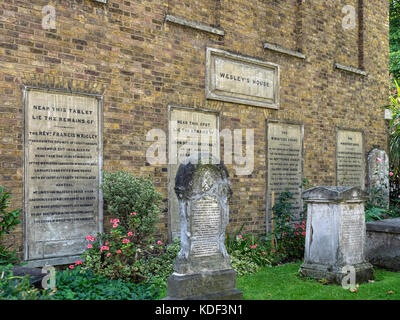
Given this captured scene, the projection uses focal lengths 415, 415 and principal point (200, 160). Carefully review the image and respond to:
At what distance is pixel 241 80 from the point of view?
8.48m

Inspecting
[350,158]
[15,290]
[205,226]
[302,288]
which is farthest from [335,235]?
[350,158]

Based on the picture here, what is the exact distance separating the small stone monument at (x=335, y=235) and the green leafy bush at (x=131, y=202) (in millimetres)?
2401

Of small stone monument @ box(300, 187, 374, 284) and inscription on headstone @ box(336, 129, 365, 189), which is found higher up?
inscription on headstone @ box(336, 129, 365, 189)

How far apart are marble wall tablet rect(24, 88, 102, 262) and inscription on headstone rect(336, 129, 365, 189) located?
6.73 metres

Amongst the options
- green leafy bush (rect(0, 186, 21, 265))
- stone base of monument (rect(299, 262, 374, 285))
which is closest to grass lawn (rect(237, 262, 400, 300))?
stone base of monument (rect(299, 262, 374, 285))

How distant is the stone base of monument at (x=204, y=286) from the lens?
4.78 metres

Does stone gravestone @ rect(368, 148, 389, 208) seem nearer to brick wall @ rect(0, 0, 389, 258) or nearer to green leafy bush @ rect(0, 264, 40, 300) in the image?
brick wall @ rect(0, 0, 389, 258)

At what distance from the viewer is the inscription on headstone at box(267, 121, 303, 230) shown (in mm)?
9062

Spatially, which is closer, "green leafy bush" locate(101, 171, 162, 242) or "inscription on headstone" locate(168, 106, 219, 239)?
"green leafy bush" locate(101, 171, 162, 242)

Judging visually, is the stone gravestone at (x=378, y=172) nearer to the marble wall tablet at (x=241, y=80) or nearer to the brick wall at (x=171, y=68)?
the brick wall at (x=171, y=68)
